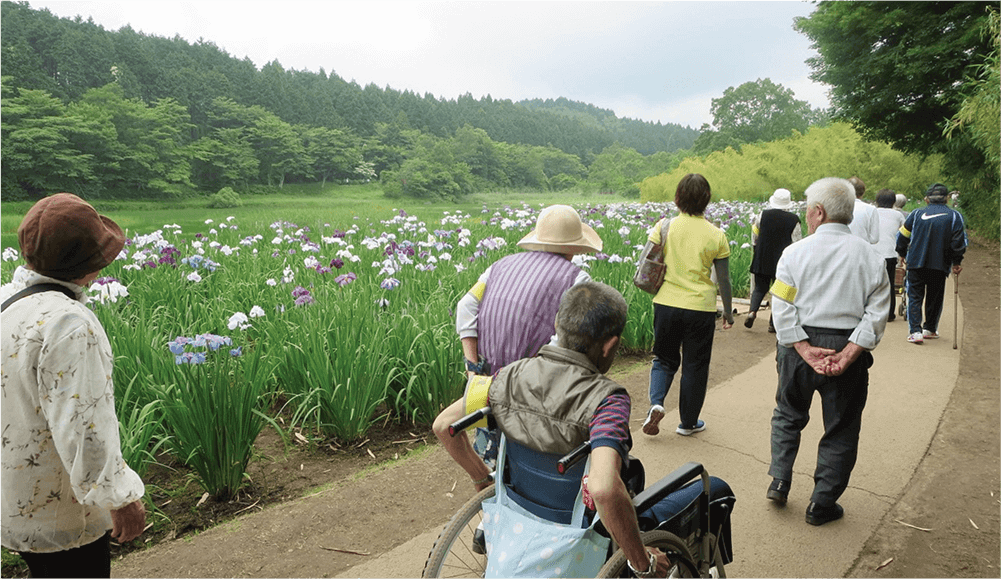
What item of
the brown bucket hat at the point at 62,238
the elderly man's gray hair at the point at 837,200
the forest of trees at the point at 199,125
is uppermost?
the forest of trees at the point at 199,125

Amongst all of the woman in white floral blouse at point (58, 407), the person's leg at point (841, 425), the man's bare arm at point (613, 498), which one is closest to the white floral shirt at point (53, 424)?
the woman in white floral blouse at point (58, 407)

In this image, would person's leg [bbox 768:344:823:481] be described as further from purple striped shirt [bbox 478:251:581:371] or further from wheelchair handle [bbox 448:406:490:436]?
wheelchair handle [bbox 448:406:490:436]

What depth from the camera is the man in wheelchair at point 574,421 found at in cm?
137

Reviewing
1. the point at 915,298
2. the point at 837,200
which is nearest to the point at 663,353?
the point at 837,200

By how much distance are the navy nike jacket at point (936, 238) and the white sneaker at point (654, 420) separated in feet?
12.7

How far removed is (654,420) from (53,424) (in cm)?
297

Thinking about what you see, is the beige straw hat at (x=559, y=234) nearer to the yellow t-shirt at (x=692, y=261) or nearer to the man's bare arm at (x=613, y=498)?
the man's bare arm at (x=613, y=498)

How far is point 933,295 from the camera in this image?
5824mm

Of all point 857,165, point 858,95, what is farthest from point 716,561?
point 857,165

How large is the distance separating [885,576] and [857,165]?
80.3 feet

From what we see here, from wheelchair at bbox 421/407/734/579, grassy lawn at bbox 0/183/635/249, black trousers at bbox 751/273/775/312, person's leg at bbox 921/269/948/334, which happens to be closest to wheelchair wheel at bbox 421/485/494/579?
wheelchair at bbox 421/407/734/579

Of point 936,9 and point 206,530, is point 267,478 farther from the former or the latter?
point 936,9

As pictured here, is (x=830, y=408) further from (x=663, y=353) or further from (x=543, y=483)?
(x=543, y=483)

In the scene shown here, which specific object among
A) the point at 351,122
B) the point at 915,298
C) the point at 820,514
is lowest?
the point at 820,514
